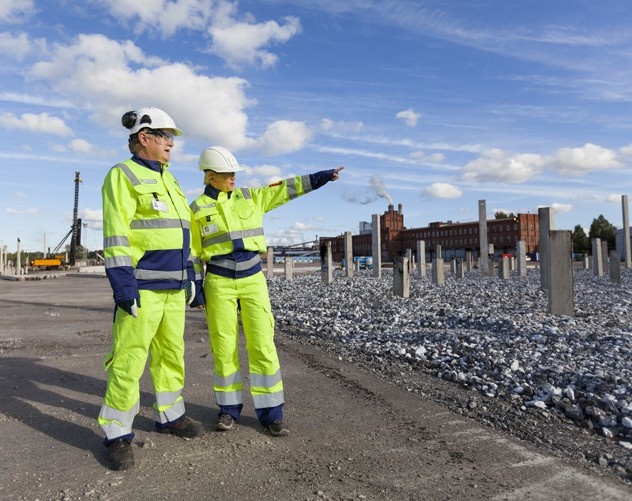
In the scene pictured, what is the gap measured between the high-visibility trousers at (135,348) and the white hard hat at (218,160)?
3.66ft

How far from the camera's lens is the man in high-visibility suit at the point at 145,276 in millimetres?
3529

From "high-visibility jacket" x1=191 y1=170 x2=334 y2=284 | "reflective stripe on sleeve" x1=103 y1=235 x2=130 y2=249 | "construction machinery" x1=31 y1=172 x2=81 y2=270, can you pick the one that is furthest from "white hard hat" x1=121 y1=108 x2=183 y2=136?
"construction machinery" x1=31 y1=172 x2=81 y2=270

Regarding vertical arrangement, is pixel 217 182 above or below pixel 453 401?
above

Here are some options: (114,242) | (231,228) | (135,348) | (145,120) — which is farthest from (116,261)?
(145,120)

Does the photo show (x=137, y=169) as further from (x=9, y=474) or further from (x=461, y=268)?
Answer: (x=461, y=268)

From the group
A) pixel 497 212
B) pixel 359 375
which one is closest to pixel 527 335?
pixel 359 375

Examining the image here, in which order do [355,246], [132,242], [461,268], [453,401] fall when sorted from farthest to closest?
[355,246]
[461,268]
[453,401]
[132,242]

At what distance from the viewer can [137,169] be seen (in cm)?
383

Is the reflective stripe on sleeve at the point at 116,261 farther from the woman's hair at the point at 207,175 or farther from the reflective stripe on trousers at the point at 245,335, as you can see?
the woman's hair at the point at 207,175

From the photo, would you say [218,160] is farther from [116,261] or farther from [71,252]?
[71,252]

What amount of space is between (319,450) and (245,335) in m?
1.07

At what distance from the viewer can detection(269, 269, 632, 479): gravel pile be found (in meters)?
4.40

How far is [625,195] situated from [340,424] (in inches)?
1303

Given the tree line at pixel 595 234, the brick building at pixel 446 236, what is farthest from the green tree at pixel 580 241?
the brick building at pixel 446 236
